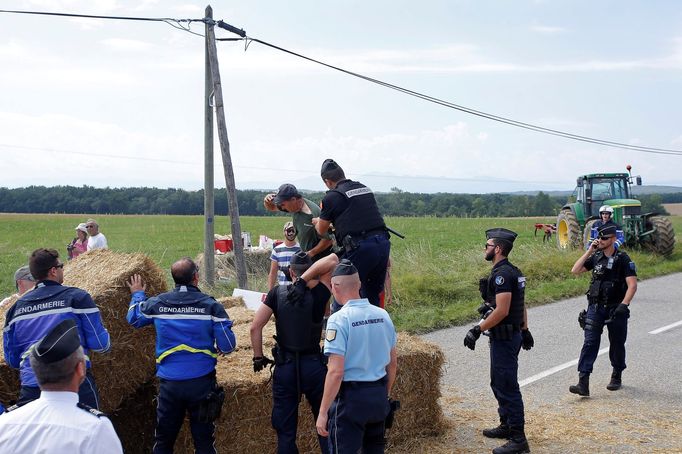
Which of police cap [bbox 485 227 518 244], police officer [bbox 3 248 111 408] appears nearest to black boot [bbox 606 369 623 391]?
police cap [bbox 485 227 518 244]

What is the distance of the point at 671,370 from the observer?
9.75 meters

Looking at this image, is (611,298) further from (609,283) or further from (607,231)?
(607,231)

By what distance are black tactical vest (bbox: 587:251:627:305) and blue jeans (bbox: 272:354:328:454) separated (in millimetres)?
4571

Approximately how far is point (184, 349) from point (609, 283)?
5.52m

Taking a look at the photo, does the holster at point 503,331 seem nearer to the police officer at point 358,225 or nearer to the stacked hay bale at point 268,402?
the stacked hay bale at point 268,402

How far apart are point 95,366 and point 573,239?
20.8 m

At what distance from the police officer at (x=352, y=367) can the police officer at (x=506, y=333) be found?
2125 millimetres

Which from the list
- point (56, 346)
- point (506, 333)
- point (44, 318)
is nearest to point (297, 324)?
point (44, 318)

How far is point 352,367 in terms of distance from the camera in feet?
16.1

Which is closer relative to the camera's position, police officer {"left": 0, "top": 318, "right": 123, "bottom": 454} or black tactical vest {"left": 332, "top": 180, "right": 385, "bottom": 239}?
police officer {"left": 0, "top": 318, "right": 123, "bottom": 454}

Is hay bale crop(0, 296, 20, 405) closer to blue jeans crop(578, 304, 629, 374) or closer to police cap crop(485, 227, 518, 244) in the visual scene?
police cap crop(485, 227, 518, 244)

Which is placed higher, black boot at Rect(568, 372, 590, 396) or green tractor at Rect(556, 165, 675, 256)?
green tractor at Rect(556, 165, 675, 256)

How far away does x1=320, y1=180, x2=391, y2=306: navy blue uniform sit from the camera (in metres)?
6.49

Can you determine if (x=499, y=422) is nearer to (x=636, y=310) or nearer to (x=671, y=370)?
(x=671, y=370)
